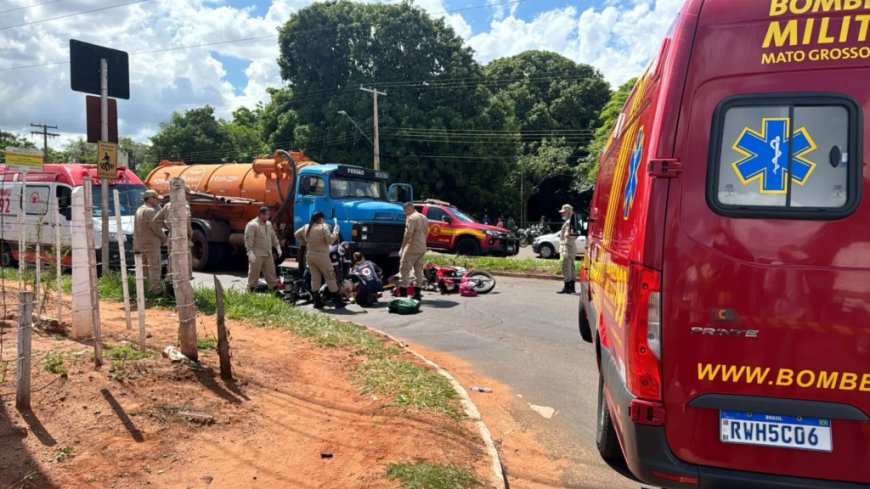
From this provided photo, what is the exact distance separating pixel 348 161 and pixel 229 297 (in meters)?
23.3

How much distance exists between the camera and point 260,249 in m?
10.3

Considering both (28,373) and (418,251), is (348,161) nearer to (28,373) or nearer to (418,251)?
(418,251)

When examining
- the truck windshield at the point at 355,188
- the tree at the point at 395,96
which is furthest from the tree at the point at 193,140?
the truck windshield at the point at 355,188

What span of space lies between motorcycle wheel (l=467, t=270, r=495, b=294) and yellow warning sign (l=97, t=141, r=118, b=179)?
22.8ft

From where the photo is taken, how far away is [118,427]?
3482 mm

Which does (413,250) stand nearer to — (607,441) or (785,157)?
(607,441)

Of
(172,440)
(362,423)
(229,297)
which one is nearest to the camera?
(172,440)

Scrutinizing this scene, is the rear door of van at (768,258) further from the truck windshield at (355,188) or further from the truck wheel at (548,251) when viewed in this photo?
the truck wheel at (548,251)

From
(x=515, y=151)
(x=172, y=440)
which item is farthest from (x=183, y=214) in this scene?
(x=515, y=151)

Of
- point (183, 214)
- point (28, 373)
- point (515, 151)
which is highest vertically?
point (515, 151)

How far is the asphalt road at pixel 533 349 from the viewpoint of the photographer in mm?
4289

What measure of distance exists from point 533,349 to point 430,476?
157 inches

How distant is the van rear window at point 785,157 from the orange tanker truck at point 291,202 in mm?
9923

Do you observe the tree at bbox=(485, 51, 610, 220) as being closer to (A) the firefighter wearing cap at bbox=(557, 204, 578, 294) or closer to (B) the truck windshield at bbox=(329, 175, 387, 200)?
(B) the truck windshield at bbox=(329, 175, 387, 200)
